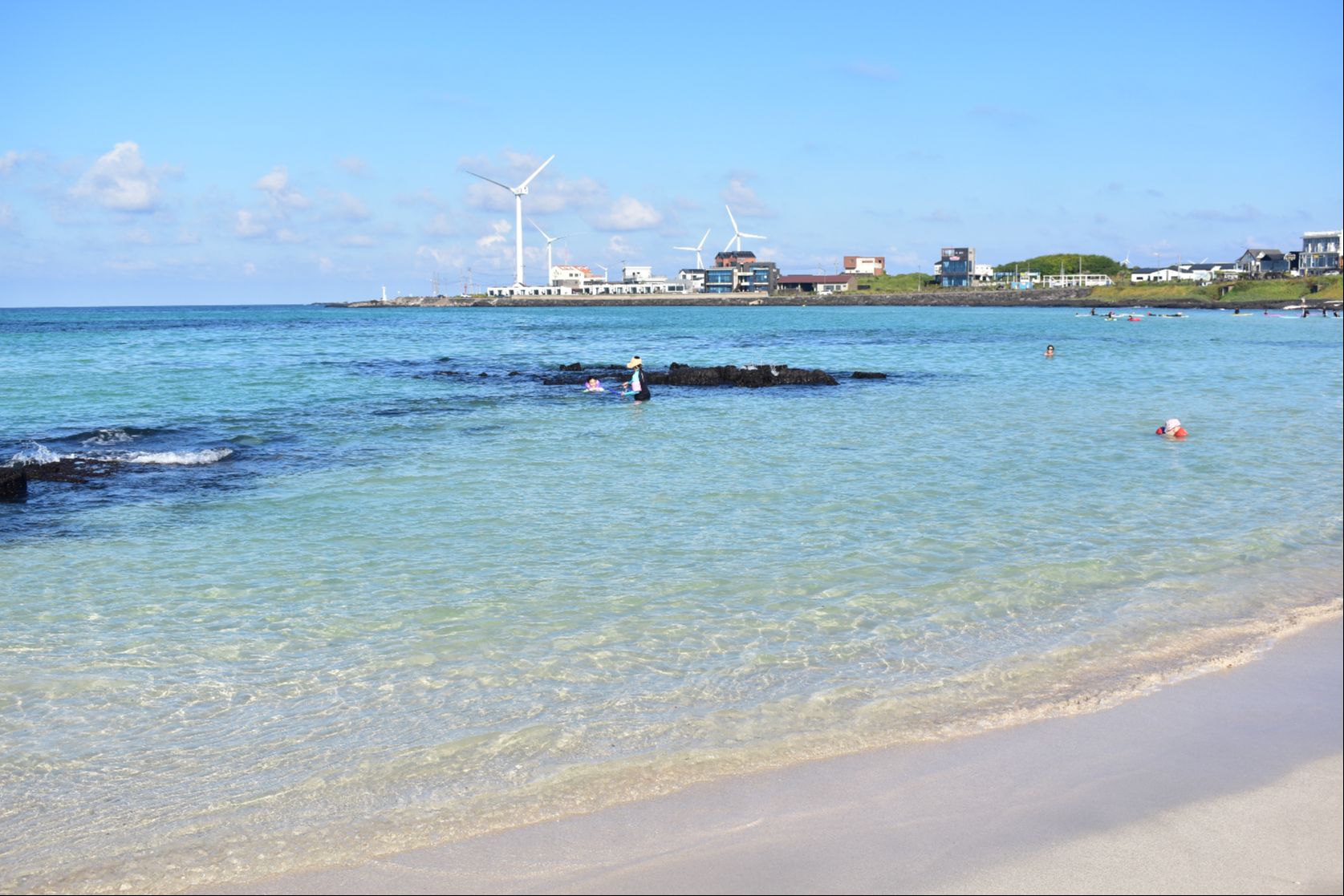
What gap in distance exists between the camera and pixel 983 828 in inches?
226

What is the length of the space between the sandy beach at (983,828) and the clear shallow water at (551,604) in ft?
1.43

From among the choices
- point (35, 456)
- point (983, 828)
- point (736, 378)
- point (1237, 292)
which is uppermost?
point (1237, 292)

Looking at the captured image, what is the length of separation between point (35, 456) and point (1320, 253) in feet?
623

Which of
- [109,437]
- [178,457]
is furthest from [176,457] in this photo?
[109,437]

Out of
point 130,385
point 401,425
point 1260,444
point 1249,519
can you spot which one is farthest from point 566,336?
point 1249,519

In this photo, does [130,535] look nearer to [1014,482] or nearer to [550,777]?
[550,777]

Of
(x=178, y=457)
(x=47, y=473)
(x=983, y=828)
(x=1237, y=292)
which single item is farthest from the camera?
(x=1237, y=292)

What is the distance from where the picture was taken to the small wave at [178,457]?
2112 cm

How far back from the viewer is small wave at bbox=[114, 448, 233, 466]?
832 inches

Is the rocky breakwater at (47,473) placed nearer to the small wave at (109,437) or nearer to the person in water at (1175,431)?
the small wave at (109,437)

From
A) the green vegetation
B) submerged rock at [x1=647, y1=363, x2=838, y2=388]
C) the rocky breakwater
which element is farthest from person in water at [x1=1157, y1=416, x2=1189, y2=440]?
the green vegetation

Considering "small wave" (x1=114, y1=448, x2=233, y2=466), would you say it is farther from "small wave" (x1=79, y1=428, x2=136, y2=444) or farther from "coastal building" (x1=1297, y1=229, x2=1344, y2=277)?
"coastal building" (x1=1297, y1=229, x2=1344, y2=277)

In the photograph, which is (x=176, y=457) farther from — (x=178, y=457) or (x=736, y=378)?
(x=736, y=378)

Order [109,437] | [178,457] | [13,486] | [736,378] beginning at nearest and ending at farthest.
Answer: [13,486]
[178,457]
[109,437]
[736,378]
